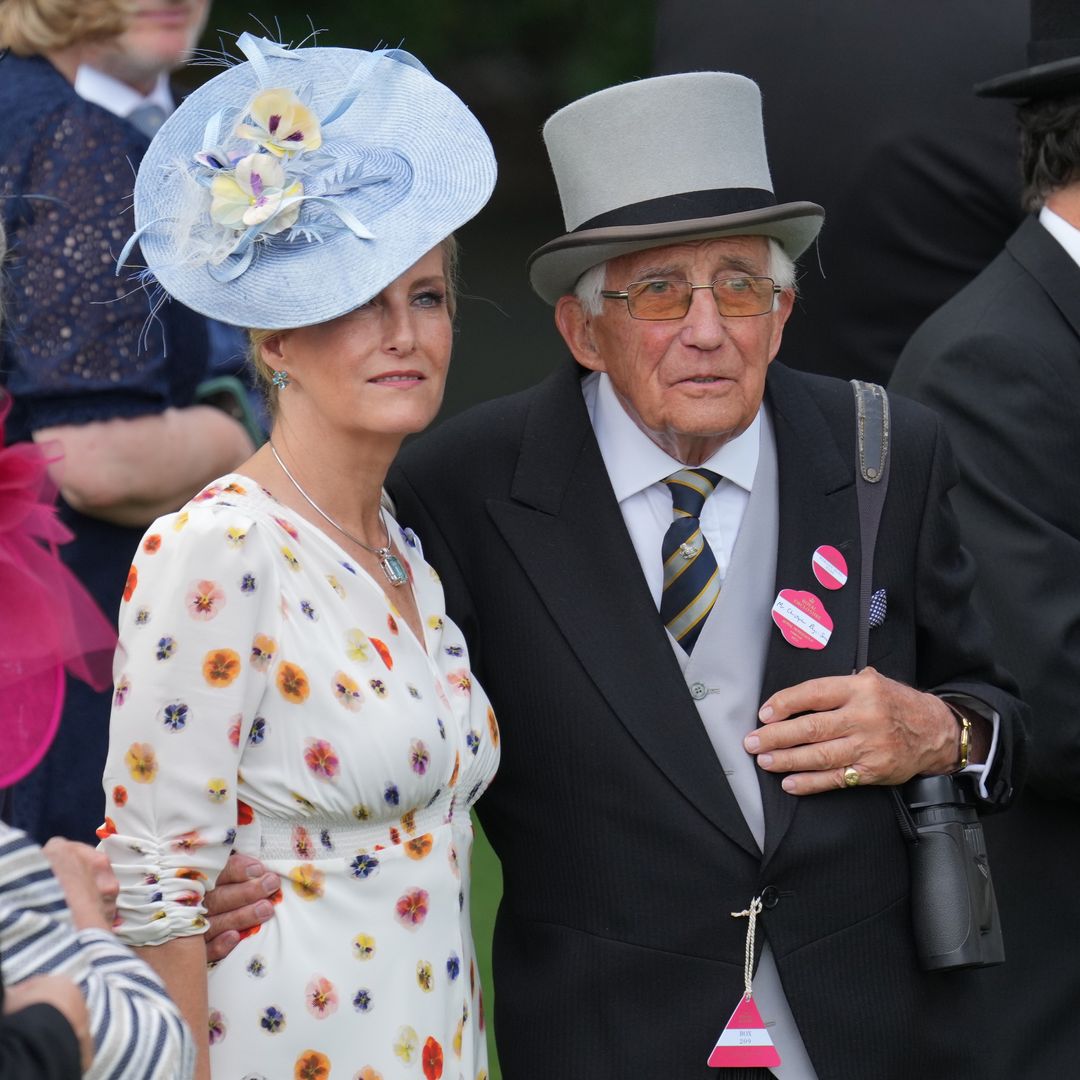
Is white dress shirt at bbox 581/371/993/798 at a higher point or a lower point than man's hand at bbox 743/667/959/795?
higher

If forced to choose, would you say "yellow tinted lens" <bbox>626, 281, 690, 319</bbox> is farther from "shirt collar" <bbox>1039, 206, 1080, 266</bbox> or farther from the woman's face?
"shirt collar" <bbox>1039, 206, 1080, 266</bbox>

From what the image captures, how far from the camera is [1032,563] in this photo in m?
3.57

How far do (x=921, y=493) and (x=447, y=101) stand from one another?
1003 mm

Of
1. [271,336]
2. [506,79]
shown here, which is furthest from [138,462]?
[506,79]

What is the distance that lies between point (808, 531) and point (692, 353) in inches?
13.5

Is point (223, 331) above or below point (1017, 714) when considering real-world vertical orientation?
above

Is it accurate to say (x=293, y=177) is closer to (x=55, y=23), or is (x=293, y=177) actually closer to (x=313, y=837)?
(x=55, y=23)

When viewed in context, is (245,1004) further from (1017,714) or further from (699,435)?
(1017,714)

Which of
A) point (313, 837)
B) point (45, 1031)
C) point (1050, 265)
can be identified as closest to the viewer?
point (45, 1031)

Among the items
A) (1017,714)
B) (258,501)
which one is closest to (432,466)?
(258,501)

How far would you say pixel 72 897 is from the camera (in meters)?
2.20

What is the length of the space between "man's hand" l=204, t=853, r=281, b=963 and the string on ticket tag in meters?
0.75

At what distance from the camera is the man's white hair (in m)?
3.25

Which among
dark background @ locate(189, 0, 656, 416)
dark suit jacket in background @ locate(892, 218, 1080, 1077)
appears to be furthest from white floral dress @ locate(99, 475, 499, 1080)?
dark background @ locate(189, 0, 656, 416)
